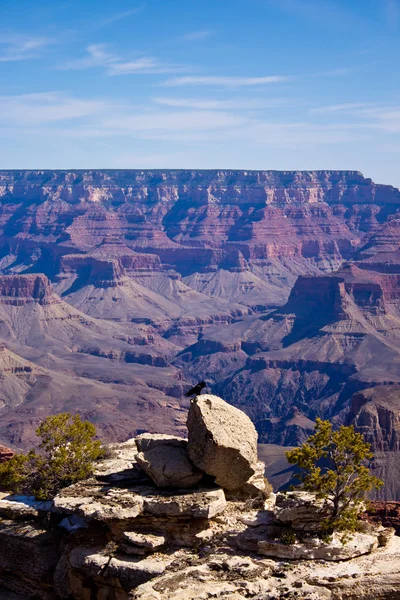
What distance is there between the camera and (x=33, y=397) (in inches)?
6909

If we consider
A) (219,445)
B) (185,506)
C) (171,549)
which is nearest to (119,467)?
(219,445)

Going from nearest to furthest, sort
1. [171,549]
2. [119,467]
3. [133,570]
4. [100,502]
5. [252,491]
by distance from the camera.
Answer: [133,570] → [171,549] → [100,502] → [252,491] → [119,467]

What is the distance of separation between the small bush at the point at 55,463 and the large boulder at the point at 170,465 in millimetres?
3347

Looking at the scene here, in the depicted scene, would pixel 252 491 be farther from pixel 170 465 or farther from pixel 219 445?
pixel 170 465

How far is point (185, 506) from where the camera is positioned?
103 ft

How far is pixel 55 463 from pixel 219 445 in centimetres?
779

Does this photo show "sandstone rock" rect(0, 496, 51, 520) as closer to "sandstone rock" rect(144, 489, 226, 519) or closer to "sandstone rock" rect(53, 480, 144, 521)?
"sandstone rock" rect(53, 480, 144, 521)

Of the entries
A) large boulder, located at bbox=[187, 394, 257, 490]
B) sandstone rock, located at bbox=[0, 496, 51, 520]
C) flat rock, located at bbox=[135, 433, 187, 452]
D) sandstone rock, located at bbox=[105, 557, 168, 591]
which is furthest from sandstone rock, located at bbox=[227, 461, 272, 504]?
sandstone rock, located at bbox=[0, 496, 51, 520]

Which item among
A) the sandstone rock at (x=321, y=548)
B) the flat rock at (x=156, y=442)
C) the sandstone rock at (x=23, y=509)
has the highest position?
the flat rock at (x=156, y=442)

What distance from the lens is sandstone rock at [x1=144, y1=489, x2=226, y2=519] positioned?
102 ft

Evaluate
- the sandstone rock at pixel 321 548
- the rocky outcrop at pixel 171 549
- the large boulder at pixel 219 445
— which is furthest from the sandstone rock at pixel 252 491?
the sandstone rock at pixel 321 548

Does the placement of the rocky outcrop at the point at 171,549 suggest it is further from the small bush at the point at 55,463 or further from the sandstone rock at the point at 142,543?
the small bush at the point at 55,463

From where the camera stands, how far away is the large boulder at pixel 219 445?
108ft

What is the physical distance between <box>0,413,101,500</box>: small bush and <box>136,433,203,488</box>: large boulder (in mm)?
3347
